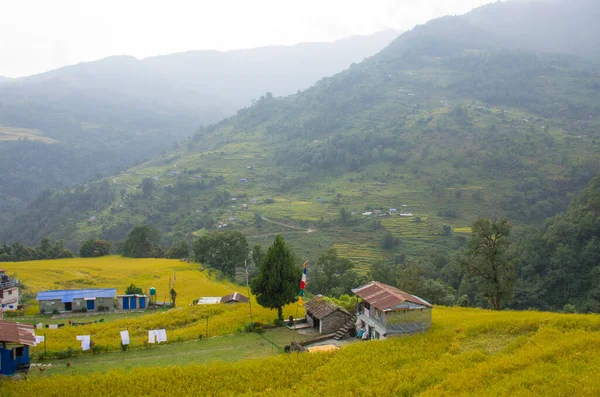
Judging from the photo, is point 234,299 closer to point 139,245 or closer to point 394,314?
point 394,314

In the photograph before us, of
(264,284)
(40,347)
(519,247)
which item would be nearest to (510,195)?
(519,247)

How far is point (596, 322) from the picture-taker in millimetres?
20453

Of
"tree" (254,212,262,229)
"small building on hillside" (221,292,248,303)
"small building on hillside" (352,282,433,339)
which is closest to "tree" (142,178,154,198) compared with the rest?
"tree" (254,212,262,229)

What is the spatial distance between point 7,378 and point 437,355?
18.7 m

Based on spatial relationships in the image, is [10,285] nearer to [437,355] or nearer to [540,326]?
[437,355]

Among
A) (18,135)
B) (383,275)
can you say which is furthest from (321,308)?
(18,135)

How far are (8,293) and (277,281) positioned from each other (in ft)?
67.7

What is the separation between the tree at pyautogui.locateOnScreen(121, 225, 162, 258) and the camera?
6400 centimetres

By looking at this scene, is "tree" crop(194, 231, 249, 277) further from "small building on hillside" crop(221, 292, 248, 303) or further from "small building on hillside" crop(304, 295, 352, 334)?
"small building on hillside" crop(304, 295, 352, 334)

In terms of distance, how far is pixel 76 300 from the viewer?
3488 centimetres

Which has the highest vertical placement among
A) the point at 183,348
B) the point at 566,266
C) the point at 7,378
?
the point at 7,378

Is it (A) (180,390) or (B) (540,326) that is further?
(B) (540,326)

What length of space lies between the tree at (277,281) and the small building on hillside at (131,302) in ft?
39.5

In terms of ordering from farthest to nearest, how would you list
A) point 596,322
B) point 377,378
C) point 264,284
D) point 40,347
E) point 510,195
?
point 510,195
point 264,284
point 40,347
point 596,322
point 377,378
